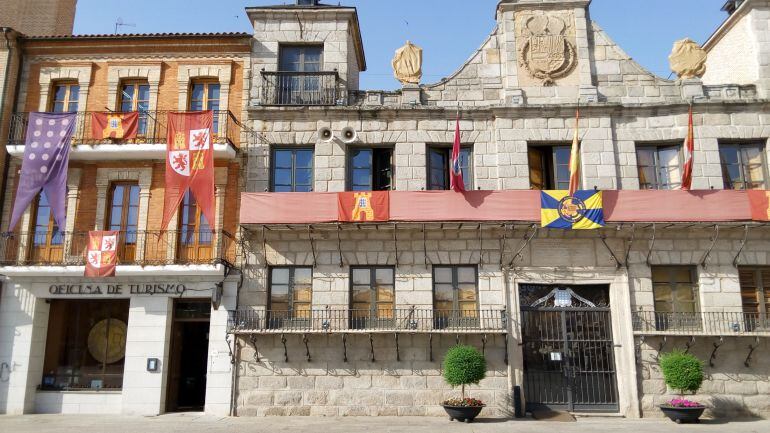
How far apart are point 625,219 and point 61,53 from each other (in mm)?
17059

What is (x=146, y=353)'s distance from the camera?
15086 millimetres

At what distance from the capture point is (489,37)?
16.9 m

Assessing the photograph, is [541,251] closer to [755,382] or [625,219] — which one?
[625,219]

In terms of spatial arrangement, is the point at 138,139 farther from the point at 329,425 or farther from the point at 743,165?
the point at 743,165

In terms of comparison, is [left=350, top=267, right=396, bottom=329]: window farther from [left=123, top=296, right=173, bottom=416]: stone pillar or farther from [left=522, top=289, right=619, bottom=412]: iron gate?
[left=123, top=296, right=173, bottom=416]: stone pillar

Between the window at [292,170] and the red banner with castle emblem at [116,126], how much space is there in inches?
157

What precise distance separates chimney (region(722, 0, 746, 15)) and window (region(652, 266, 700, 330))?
9564 millimetres

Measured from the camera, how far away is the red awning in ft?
47.8

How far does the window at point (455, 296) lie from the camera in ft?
49.2

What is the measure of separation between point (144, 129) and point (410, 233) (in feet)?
27.5

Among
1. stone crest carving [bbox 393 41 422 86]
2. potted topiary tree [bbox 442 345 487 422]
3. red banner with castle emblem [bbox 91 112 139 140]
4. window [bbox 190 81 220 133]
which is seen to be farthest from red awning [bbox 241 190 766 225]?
red banner with castle emblem [bbox 91 112 139 140]

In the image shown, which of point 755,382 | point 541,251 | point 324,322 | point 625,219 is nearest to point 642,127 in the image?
point 625,219

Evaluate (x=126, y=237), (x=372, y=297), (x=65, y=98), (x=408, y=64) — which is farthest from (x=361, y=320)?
(x=65, y=98)

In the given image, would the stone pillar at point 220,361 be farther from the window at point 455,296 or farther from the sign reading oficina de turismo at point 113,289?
the window at point 455,296
